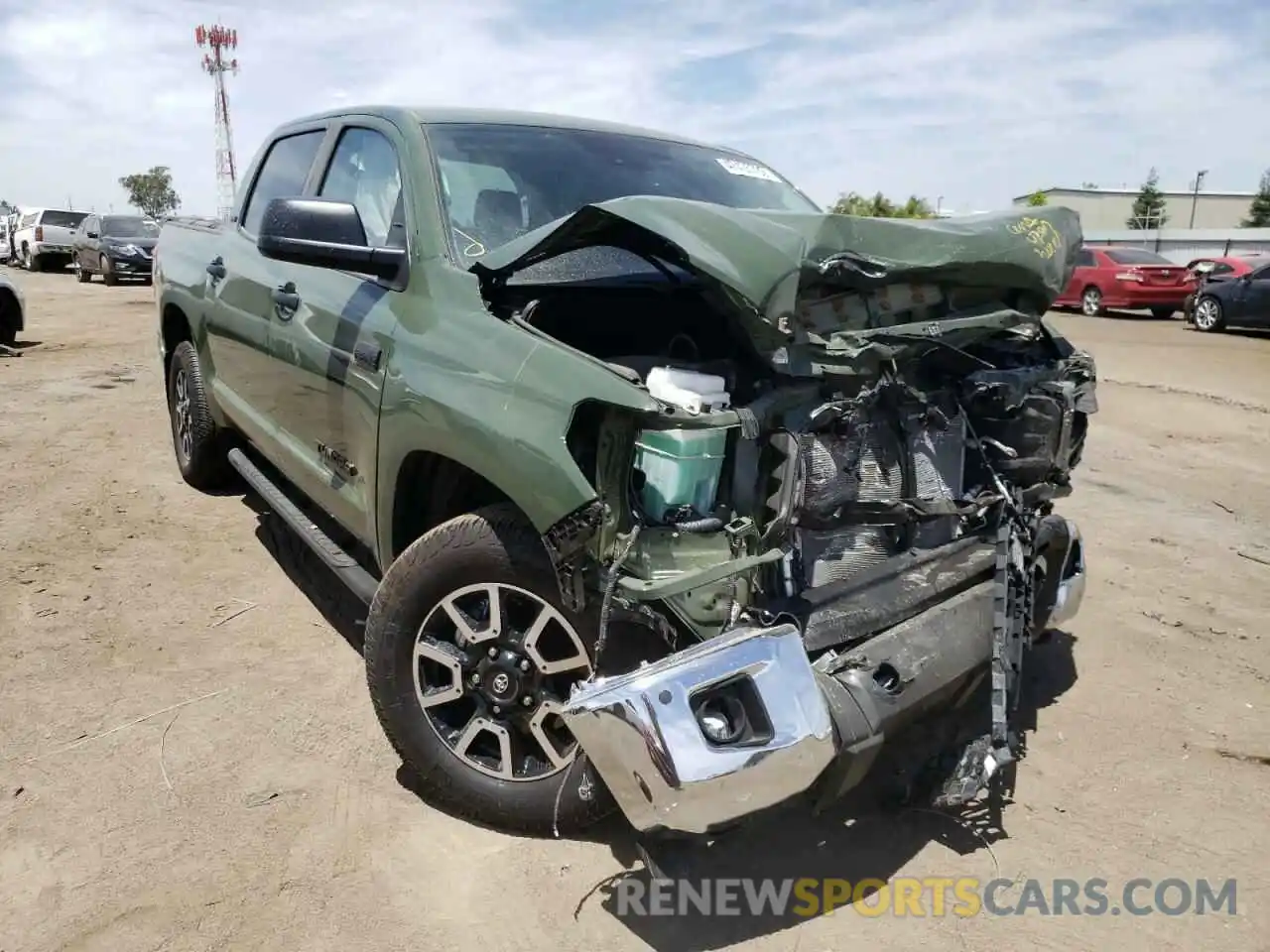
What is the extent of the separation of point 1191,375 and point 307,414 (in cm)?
1025

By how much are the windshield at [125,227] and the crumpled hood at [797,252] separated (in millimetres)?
23076

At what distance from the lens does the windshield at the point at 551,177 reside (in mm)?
3174

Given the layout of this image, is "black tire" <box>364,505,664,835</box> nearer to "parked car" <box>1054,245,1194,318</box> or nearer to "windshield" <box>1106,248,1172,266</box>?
"parked car" <box>1054,245,1194,318</box>

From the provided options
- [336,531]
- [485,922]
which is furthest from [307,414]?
[485,922]

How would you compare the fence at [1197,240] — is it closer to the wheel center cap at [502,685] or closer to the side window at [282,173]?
the side window at [282,173]

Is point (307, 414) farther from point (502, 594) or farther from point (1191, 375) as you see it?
point (1191, 375)

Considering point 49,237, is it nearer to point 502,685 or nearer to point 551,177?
point 551,177

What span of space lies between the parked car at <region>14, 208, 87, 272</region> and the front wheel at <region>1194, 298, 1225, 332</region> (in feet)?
88.9

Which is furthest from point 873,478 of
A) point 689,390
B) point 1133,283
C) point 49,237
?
point 49,237

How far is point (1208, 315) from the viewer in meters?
16.4

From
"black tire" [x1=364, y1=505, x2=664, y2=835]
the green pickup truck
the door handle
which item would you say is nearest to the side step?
the green pickup truck

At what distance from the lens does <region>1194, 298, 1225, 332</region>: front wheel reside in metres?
16.2

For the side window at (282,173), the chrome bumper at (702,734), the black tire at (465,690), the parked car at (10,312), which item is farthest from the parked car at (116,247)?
the chrome bumper at (702,734)

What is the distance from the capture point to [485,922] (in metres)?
2.39
